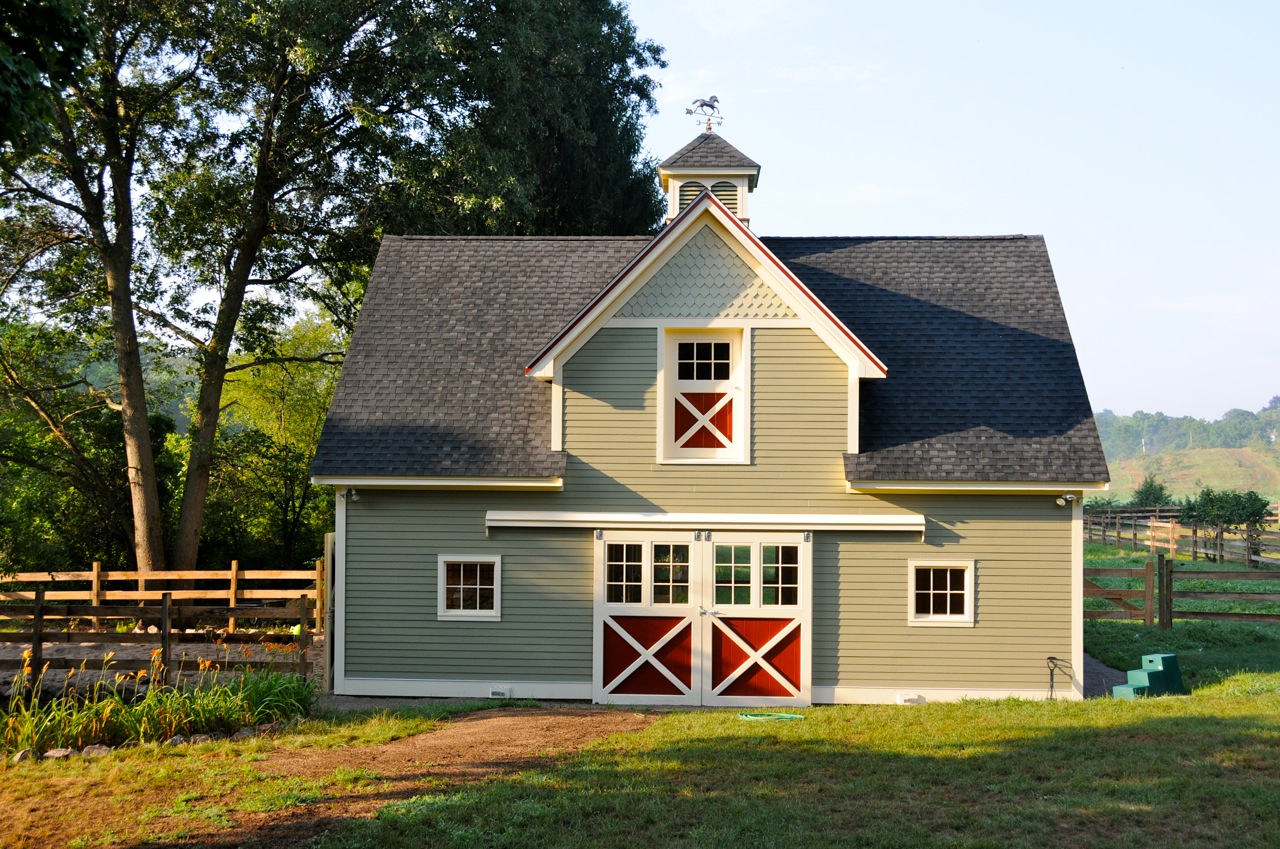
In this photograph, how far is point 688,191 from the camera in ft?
54.7

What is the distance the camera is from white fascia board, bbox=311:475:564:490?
14328 millimetres

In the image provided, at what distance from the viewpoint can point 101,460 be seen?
23875 millimetres

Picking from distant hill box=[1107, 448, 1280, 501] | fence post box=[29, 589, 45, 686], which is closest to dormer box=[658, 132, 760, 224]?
fence post box=[29, 589, 45, 686]

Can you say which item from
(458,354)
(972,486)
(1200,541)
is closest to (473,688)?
(458,354)

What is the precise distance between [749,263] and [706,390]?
6.01 feet

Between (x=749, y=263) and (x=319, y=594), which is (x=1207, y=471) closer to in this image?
(x=749, y=263)

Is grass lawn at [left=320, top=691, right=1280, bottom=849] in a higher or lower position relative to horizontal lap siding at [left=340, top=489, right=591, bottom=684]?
lower

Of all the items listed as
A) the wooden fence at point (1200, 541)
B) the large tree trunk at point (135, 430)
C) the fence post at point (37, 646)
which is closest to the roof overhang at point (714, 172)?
the fence post at point (37, 646)

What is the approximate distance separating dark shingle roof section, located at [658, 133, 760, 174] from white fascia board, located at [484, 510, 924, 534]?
5600 mm

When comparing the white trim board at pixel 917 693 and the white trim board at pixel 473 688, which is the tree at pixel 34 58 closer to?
the white trim board at pixel 473 688

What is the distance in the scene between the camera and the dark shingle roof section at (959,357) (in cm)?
1419

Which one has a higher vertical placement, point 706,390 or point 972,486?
point 706,390

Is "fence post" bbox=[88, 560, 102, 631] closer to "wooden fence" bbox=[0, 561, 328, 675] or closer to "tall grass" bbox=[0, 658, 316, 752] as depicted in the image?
"wooden fence" bbox=[0, 561, 328, 675]

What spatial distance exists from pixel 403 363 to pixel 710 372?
458 centimetres
